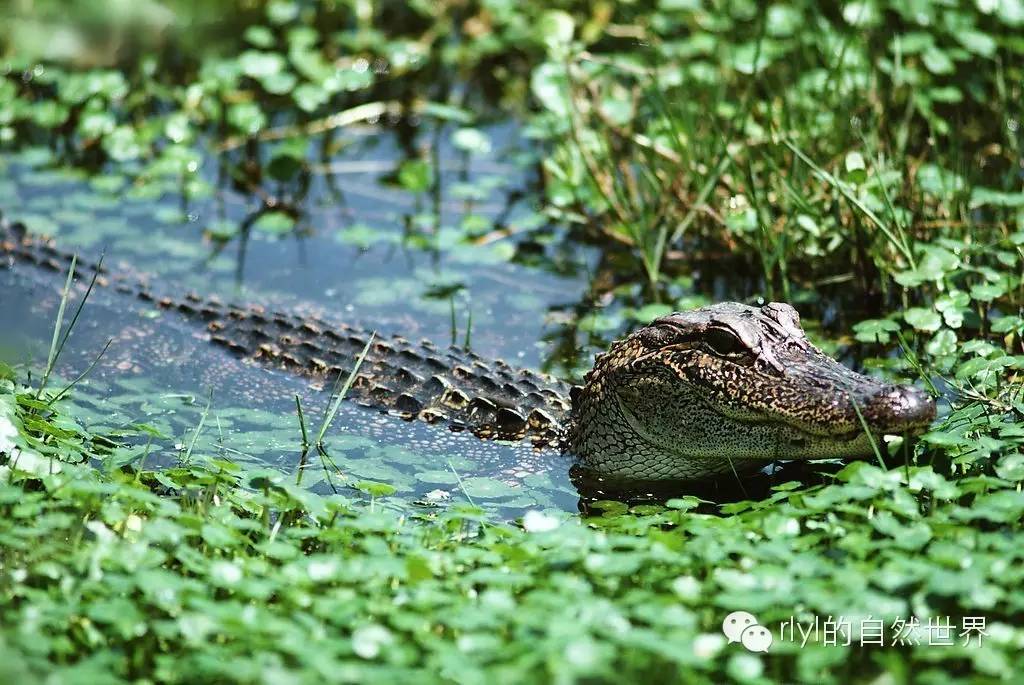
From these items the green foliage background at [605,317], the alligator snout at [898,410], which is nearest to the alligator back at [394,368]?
the green foliage background at [605,317]

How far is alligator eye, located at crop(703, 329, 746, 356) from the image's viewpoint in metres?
4.92

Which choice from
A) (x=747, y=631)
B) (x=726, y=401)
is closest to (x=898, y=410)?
(x=726, y=401)

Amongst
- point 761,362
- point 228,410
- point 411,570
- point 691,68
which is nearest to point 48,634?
point 411,570

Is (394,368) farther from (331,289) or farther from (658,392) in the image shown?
(658,392)

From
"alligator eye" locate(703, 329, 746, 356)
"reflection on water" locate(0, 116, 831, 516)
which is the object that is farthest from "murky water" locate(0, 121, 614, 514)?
"alligator eye" locate(703, 329, 746, 356)

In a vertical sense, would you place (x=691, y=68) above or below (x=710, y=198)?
above

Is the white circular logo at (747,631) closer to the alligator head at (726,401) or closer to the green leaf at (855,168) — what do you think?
the alligator head at (726,401)

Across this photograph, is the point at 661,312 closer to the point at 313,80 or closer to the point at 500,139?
the point at 500,139

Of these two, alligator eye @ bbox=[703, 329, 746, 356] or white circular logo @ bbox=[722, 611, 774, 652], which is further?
alligator eye @ bbox=[703, 329, 746, 356]

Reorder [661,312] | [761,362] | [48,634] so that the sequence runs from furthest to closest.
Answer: [661,312]
[761,362]
[48,634]

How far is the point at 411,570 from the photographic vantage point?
374cm

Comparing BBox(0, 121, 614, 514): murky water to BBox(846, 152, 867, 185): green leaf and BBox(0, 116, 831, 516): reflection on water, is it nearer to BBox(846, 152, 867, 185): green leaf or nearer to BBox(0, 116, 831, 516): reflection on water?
BBox(0, 116, 831, 516): reflection on water

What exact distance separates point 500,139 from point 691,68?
5.06ft

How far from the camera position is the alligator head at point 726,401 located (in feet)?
15.1
